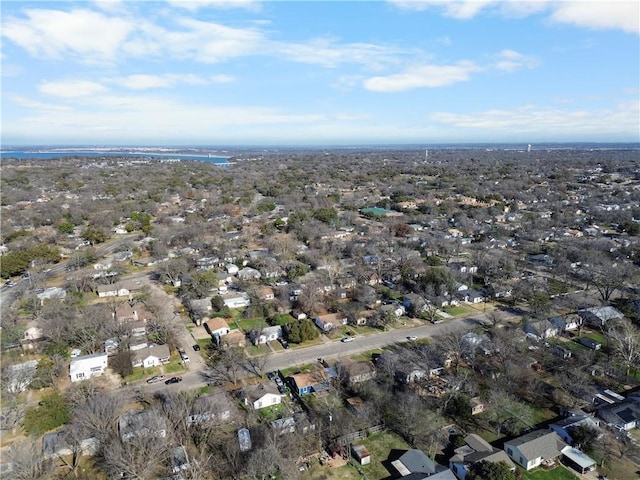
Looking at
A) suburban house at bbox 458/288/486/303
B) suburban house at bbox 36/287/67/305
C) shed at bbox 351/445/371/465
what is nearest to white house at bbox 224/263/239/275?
suburban house at bbox 36/287/67/305

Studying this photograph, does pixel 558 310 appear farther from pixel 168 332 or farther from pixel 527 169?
pixel 527 169

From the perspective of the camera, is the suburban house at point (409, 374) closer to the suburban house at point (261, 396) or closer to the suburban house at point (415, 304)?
the suburban house at point (261, 396)

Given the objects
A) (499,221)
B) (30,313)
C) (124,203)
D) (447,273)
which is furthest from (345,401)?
(124,203)

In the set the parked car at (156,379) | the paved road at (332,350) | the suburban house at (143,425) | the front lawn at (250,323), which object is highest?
the suburban house at (143,425)

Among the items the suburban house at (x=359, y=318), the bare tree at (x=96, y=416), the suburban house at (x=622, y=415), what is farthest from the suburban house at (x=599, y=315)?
the bare tree at (x=96, y=416)

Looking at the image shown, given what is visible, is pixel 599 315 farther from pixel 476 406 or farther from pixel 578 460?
pixel 578 460

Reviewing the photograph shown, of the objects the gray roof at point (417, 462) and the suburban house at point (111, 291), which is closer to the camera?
the gray roof at point (417, 462)

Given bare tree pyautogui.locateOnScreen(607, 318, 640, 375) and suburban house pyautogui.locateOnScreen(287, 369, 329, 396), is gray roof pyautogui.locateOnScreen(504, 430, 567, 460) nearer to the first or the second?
suburban house pyautogui.locateOnScreen(287, 369, 329, 396)
